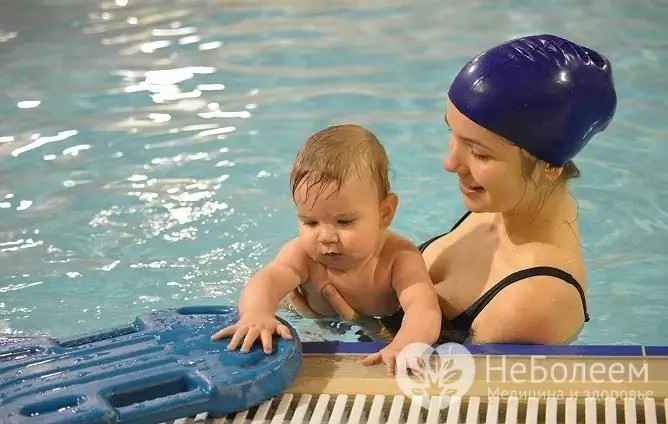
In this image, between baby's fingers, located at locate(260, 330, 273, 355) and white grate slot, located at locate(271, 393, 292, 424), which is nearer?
white grate slot, located at locate(271, 393, 292, 424)

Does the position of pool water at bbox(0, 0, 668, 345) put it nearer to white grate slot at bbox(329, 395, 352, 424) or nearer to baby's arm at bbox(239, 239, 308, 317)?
baby's arm at bbox(239, 239, 308, 317)

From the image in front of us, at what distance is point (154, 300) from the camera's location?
371 cm

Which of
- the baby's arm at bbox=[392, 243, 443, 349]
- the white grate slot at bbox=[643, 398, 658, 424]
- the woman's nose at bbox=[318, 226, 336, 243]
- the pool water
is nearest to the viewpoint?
the white grate slot at bbox=[643, 398, 658, 424]

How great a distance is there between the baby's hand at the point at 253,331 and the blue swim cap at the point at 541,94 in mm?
628

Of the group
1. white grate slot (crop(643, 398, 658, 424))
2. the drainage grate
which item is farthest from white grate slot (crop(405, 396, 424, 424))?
white grate slot (crop(643, 398, 658, 424))

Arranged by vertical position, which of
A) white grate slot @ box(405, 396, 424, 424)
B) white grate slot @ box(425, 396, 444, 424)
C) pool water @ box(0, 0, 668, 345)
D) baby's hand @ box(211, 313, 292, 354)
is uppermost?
baby's hand @ box(211, 313, 292, 354)

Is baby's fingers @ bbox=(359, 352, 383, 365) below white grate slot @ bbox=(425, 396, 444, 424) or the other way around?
the other way around

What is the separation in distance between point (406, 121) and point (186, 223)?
1333 millimetres

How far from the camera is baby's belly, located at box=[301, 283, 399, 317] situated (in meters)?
2.64

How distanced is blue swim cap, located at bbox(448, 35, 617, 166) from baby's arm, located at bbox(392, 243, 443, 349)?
415 mm

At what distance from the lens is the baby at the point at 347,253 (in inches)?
90.7

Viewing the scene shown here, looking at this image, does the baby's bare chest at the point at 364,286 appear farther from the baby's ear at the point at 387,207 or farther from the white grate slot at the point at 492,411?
the white grate slot at the point at 492,411

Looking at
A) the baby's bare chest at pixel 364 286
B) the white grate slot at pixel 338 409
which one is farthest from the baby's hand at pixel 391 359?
the baby's bare chest at pixel 364 286

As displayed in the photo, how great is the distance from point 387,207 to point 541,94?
471mm
